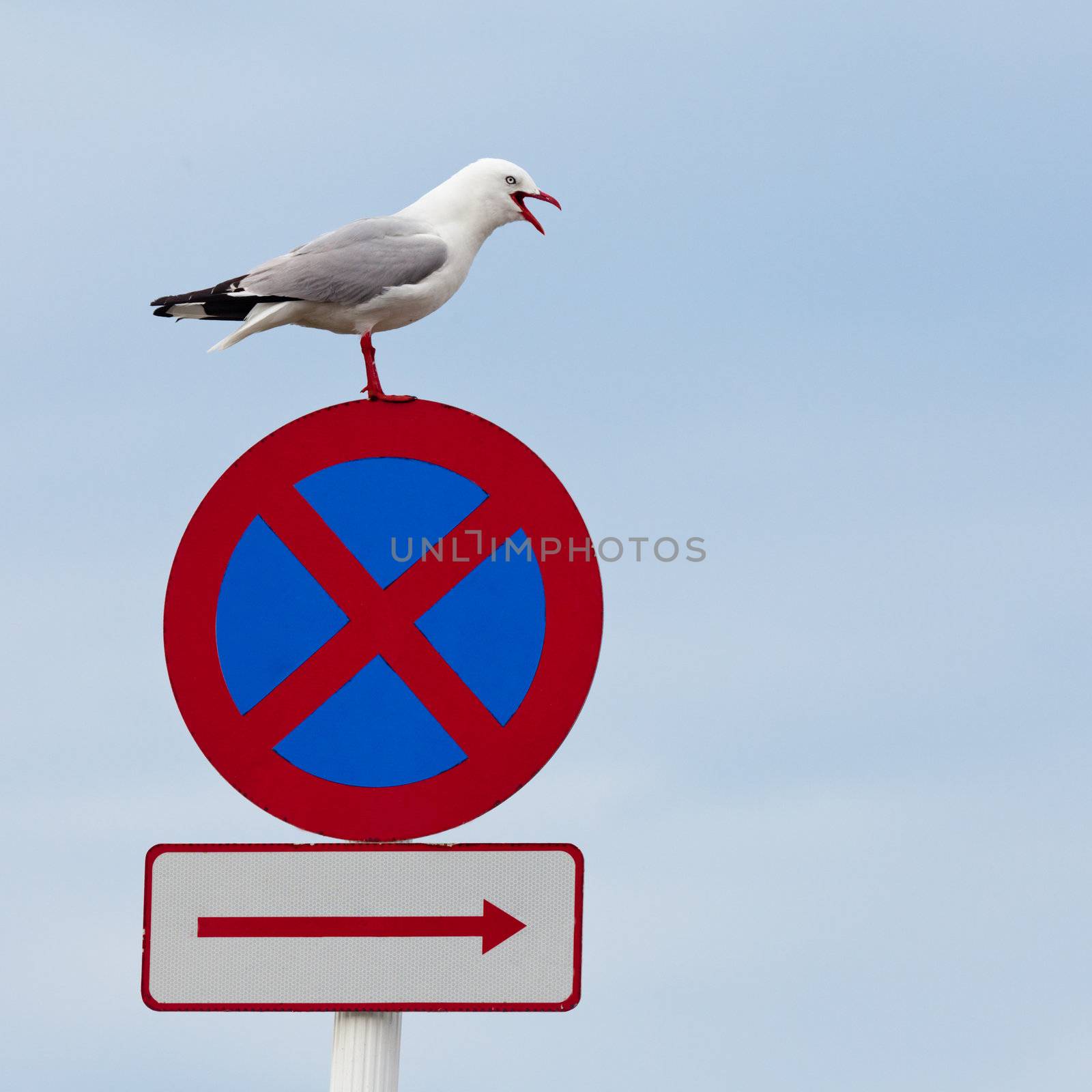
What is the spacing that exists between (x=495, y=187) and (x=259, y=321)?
607mm

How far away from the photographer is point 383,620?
2.34 meters

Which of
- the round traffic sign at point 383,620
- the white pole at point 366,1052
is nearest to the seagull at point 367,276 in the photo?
the round traffic sign at point 383,620

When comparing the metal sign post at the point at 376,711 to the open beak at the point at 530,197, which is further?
the open beak at the point at 530,197

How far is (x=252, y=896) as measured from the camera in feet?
7.32

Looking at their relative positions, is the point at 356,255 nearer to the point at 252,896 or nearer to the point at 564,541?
the point at 564,541

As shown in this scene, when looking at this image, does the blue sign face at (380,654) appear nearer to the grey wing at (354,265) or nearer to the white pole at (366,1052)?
the white pole at (366,1052)

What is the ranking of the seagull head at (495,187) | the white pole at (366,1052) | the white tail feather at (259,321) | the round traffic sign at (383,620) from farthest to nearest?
the seagull head at (495,187)
the white tail feather at (259,321)
the round traffic sign at (383,620)
the white pole at (366,1052)

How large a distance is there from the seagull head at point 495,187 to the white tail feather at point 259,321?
0.48m

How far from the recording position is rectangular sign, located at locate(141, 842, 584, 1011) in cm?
219

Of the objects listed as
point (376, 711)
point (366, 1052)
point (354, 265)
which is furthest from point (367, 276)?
point (366, 1052)

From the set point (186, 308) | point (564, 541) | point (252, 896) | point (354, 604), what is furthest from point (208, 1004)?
point (186, 308)

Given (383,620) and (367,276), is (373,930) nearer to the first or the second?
(383,620)

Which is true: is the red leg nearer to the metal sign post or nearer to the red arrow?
the metal sign post

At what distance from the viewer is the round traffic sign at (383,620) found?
2.28 meters
